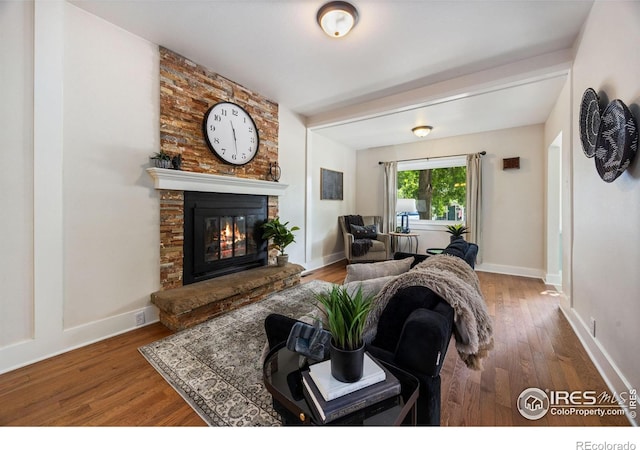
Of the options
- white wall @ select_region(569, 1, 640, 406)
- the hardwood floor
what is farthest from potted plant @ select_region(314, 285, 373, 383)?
white wall @ select_region(569, 1, 640, 406)

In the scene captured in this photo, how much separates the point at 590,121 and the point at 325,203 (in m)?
3.74

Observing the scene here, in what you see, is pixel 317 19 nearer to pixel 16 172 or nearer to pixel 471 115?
pixel 16 172

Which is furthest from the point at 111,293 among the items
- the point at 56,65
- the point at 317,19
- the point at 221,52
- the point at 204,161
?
the point at 317,19

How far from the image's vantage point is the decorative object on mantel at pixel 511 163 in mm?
4215

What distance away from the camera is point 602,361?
5.62 ft

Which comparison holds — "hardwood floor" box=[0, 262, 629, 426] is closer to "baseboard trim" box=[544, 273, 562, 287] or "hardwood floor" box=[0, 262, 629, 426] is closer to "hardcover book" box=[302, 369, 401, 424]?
"hardcover book" box=[302, 369, 401, 424]

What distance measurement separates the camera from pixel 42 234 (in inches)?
73.5

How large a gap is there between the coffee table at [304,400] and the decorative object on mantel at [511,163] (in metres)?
4.62

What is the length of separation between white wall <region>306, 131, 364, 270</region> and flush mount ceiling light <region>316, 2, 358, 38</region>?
7.53 ft

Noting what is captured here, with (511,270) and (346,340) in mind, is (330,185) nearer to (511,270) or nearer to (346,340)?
(511,270)

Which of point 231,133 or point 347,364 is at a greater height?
point 231,133

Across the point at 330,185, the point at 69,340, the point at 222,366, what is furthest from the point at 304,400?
the point at 330,185

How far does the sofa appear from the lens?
0.95m

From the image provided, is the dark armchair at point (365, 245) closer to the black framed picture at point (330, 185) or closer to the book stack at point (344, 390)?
the black framed picture at point (330, 185)
